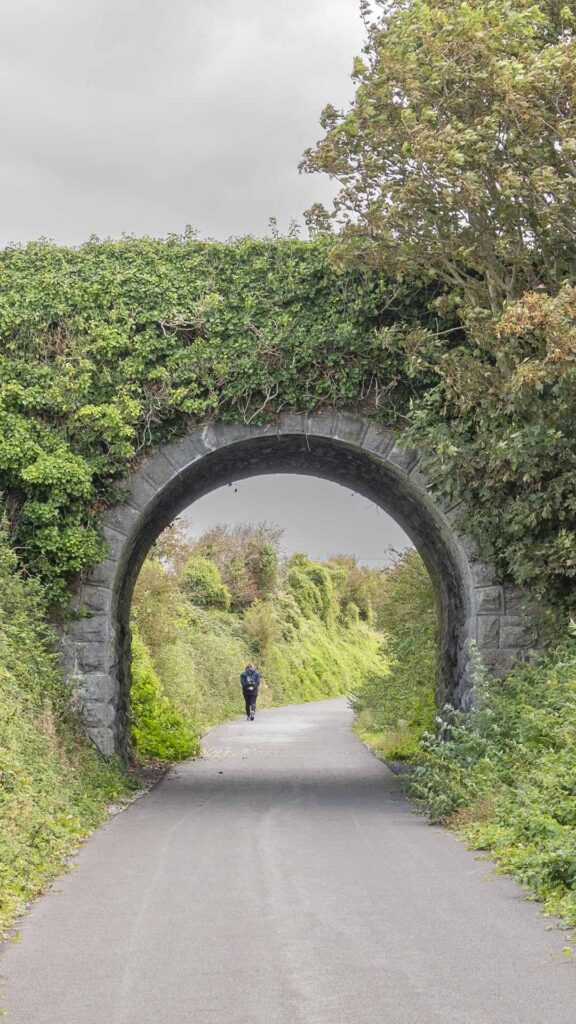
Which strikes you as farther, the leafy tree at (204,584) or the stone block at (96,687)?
the leafy tree at (204,584)

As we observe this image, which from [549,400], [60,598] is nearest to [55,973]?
[549,400]

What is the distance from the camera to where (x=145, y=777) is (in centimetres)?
1670

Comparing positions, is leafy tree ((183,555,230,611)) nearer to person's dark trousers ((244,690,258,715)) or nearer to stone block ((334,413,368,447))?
person's dark trousers ((244,690,258,715))

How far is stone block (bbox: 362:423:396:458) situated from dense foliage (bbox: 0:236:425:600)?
319mm

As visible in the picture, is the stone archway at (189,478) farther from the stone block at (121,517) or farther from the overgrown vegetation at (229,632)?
the overgrown vegetation at (229,632)

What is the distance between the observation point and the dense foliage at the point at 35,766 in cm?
868

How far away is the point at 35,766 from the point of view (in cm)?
1106

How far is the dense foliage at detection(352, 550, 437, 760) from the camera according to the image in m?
20.7

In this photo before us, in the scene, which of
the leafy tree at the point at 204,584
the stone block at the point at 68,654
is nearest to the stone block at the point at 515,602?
the stone block at the point at 68,654

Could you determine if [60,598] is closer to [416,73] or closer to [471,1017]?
[416,73]

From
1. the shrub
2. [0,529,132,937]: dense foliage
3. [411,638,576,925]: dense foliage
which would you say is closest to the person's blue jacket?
the shrub

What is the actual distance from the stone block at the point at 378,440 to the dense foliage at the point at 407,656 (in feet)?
18.4

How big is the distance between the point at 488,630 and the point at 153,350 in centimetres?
547

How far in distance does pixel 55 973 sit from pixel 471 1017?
2149 millimetres
